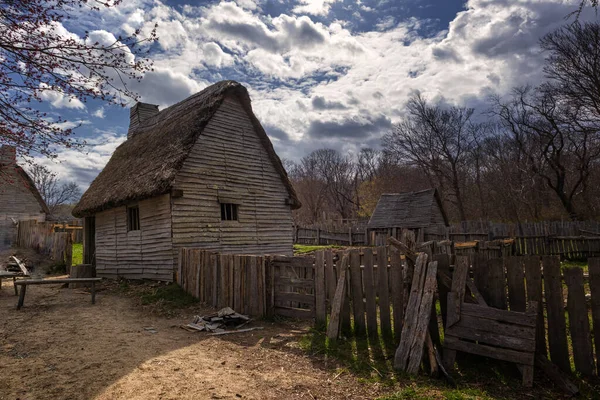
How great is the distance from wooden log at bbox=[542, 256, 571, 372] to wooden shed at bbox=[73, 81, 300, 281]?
31.2 ft

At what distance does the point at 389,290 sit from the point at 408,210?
939 inches

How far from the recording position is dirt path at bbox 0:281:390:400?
4035 mm

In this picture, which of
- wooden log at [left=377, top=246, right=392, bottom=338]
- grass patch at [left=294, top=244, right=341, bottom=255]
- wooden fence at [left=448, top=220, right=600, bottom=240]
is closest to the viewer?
wooden log at [left=377, top=246, right=392, bottom=338]

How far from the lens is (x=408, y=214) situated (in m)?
28.5

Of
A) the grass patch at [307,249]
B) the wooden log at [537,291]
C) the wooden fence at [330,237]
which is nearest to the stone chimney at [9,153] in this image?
the wooden log at [537,291]

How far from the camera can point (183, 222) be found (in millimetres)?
11281

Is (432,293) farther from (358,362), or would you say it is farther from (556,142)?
(556,142)

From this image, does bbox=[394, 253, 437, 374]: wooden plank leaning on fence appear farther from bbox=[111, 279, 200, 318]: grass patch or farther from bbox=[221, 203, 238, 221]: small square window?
bbox=[221, 203, 238, 221]: small square window

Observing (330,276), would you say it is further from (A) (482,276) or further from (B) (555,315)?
(B) (555,315)

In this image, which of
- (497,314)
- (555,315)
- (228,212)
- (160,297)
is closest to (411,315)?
(497,314)

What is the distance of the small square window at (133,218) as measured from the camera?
12988 millimetres

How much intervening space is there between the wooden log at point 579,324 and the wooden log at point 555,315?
Result: 0.33ft

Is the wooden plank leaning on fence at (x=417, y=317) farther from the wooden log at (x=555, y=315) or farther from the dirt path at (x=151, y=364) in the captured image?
the wooden log at (x=555, y=315)

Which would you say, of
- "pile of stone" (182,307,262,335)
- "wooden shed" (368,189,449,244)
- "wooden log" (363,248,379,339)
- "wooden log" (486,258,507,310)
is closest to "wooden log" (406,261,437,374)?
"wooden log" (486,258,507,310)
